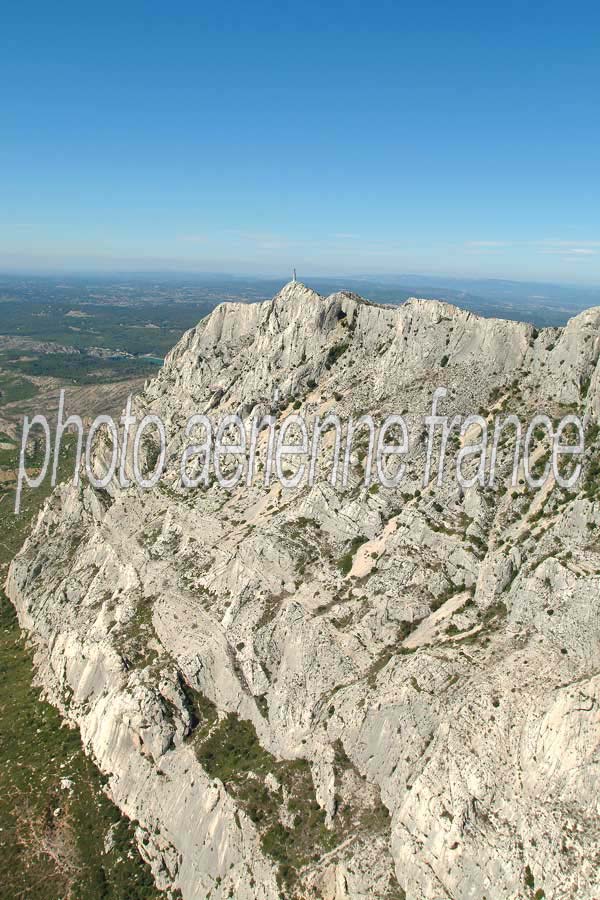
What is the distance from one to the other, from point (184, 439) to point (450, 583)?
165 ft

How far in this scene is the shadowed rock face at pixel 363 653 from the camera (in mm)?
34156

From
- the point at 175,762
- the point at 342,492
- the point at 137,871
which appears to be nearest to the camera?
the point at 137,871

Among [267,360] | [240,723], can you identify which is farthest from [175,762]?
[267,360]

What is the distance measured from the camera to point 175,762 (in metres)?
48.8

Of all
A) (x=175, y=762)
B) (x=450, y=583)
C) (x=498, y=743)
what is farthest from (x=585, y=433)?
(x=175, y=762)

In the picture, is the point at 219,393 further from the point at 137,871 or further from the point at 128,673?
the point at 137,871

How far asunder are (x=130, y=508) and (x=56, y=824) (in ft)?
126

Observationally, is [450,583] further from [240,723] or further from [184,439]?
[184,439]

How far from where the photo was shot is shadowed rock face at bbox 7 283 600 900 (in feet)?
112

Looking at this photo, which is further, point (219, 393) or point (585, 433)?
point (219, 393)

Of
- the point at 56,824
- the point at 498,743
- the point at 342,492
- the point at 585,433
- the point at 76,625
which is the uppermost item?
the point at 585,433

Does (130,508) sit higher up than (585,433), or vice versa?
(585,433)

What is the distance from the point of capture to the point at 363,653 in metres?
47.0

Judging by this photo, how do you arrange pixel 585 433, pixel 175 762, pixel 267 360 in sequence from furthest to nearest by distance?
pixel 267 360, pixel 585 433, pixel 175 762
